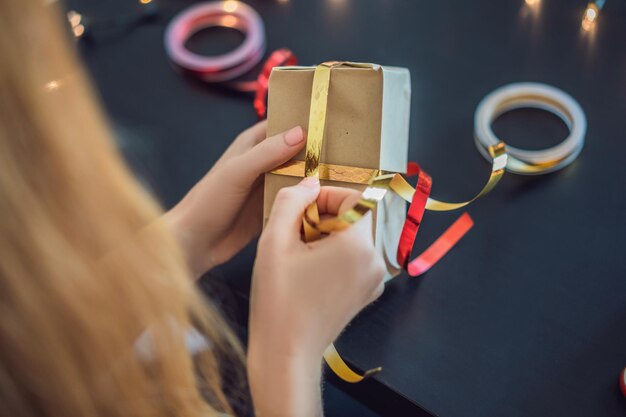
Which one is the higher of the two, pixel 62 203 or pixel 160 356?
pixel 62 203

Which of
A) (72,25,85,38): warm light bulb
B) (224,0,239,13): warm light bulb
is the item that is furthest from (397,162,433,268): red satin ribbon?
(72,25,85,38): warm light bulb

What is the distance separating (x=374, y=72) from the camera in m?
0.69

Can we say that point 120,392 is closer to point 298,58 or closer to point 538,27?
point 298,58

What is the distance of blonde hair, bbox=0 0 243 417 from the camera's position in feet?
1.84

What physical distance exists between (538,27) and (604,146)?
0.79 feet

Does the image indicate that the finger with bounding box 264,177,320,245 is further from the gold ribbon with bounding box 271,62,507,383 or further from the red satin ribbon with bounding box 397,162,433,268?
the red satin ribbon with bounding box 397,162,433,268

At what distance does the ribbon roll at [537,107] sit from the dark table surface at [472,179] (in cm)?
1

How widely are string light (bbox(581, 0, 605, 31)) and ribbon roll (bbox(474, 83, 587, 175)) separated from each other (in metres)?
0.14

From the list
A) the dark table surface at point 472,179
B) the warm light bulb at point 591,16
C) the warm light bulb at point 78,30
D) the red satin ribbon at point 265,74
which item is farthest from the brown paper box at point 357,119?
the warm light bulb at point 78,30

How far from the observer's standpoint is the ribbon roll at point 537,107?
80 cm

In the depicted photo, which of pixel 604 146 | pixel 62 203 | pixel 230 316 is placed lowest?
pixel 230 316

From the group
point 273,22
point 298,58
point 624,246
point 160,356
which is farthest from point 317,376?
point 273,22

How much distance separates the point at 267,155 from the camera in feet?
2.37

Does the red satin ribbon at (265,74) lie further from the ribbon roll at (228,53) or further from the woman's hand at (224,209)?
the woman's hand at (224,209)
